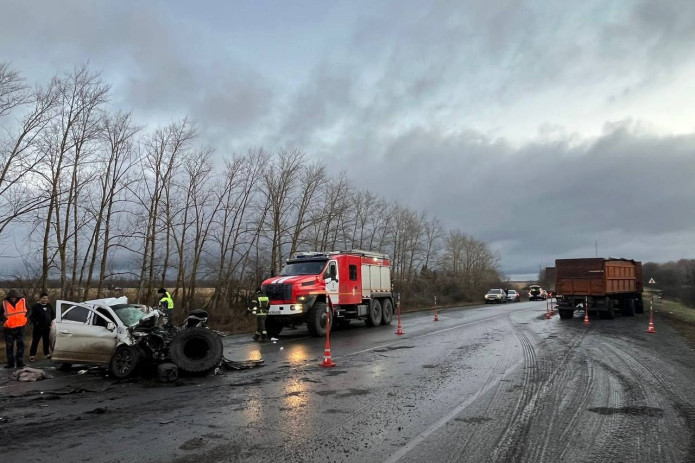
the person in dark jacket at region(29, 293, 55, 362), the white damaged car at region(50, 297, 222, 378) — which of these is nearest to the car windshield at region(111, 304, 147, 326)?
the white damaged car at region(50, 297, 222, 378)

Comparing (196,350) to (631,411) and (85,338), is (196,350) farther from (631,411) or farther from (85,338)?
(631,411)

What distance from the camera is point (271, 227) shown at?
31.5 m

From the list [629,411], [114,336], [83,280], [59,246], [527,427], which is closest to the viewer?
[527,427]

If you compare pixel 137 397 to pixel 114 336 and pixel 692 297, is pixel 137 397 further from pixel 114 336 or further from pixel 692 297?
pixel 692 297

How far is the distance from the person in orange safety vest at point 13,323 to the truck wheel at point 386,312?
14.4 m

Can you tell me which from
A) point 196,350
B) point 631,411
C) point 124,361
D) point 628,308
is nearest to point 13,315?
point 124,361

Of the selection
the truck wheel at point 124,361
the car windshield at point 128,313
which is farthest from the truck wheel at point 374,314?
the truck wheel at point 124,361

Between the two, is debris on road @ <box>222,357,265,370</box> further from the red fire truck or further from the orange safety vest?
the red fire truck

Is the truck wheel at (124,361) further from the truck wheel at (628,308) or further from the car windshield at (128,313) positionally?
the truck wheel at (628,308)

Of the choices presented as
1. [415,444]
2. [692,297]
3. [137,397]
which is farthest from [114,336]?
[692,297]

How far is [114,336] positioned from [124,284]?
1488cm

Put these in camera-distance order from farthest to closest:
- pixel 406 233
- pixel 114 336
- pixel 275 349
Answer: pixel 406 233 → pixel 275 349 → pixel 114 336

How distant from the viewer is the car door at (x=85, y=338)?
10.4 meters

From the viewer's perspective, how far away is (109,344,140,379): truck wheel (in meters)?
9.71
